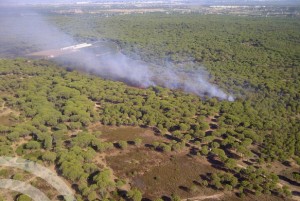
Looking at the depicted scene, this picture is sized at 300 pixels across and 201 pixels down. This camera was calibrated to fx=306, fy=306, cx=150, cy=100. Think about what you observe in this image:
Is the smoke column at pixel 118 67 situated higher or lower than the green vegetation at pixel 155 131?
higher

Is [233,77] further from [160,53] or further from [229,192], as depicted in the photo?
[229,192]

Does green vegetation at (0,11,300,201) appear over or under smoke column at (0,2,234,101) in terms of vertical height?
under

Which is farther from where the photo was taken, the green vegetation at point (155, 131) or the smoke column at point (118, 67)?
the smoke column at point (118, 67)

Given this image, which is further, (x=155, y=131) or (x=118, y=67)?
(x=118, y=67)

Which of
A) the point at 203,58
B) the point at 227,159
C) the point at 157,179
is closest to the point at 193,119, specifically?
the point at 227,159

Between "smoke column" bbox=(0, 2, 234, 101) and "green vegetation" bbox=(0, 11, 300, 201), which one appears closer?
"green vegetation" bbox=(0, 11, 300, 201)
